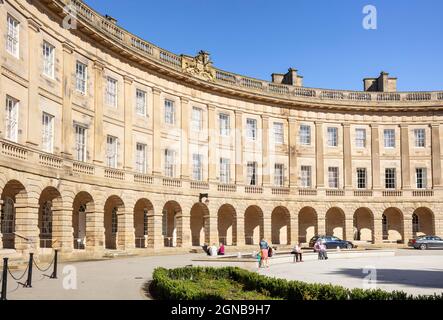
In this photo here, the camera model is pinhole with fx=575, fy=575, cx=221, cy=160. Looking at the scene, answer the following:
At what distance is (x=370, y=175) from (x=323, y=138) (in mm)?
5735

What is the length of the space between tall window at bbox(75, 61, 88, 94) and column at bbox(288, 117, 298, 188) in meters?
23.1

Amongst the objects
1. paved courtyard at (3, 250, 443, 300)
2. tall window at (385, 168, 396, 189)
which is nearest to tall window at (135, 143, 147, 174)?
paved courtyard at (3, 250, 443, 300)

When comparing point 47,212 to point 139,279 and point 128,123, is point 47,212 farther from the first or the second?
point 139,279

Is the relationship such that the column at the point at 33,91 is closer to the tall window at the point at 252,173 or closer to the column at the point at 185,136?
the column at the point at 185,136

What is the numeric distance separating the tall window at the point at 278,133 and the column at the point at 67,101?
2366cm

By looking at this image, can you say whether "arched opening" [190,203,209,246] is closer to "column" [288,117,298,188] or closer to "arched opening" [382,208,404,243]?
"column" [288,117,298,188]

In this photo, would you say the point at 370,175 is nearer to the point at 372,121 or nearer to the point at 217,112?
the point at 372,121

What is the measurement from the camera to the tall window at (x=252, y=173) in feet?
166

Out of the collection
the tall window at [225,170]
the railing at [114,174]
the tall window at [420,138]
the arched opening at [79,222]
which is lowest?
the arched opening at [79,222]

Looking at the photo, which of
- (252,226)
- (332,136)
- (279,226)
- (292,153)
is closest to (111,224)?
(252,226)

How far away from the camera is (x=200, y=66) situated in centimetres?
4688

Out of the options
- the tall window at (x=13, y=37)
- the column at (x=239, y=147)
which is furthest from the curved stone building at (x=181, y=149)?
the column at (x=239, y=147)

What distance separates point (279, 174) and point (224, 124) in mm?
7244
